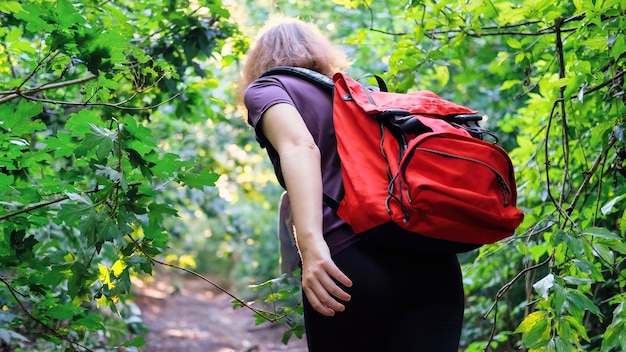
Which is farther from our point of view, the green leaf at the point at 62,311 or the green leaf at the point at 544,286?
the green leaf at the point at 62,311

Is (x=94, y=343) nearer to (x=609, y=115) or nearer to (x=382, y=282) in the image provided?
(x=382, y=282)

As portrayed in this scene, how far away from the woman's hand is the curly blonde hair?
0.71 m

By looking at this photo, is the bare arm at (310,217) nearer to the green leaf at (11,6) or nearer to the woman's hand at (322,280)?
the woman's hand at (322,280)

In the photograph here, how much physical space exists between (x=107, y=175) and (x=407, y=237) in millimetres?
883

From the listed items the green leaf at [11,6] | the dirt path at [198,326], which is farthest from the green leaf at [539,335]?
the dirt path at [198,326]

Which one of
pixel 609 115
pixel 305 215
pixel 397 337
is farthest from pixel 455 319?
pixel 609 115

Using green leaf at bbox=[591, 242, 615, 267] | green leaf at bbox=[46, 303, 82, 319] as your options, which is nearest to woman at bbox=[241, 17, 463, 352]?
green leaf at bbox=[591, 242, 615, 267]

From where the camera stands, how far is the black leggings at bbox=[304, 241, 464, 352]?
1.70m

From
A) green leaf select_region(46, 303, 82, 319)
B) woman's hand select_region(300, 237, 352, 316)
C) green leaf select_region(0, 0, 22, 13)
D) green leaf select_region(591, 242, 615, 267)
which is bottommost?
green leaf select_region(46, 303, 82, 319)

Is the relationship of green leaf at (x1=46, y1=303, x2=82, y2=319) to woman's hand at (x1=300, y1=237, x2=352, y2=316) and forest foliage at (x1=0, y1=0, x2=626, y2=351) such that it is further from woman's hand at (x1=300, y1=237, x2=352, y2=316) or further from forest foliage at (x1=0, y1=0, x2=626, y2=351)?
woman's hand at (x1=300, y1=237, x2=352, y2=316)

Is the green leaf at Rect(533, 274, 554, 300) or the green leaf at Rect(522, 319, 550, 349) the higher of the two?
the green leaf at Rect(533, 274, 554, 300)

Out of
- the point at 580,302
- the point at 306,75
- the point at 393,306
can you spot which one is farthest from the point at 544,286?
the point at 306,75

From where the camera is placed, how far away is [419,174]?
63.6 inches

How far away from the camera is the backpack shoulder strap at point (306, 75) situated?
6.19ft
